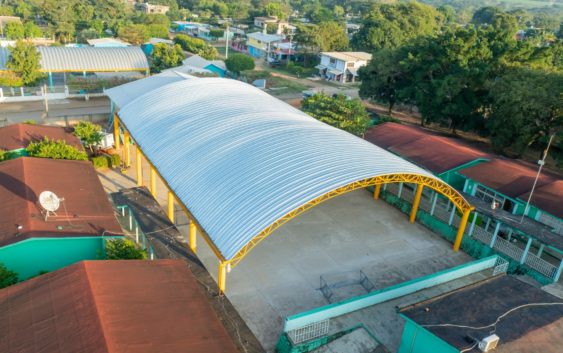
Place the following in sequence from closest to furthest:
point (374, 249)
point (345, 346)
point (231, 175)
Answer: point (345, 346)
point (231, 175)
point (374, 249)

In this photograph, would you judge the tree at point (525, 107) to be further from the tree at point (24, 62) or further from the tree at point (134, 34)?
the tree at point (134, 34)

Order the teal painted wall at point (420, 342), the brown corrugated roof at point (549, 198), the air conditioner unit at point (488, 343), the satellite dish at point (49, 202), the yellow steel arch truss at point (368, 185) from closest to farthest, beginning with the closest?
the air conditioner unit at point (488, 343) < the teal painted wall at point (420, 342) < the yellow steel arch truss at point (368, 185) < the satellite dish at point (49, 202) < the brown corrugated roof at point (549, 198)

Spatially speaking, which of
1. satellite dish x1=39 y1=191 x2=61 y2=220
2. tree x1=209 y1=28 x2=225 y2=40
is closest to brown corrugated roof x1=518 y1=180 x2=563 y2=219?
satellite dish x1=39 y1=191 x2=61 y2=220

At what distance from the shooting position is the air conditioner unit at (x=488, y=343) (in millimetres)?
12191

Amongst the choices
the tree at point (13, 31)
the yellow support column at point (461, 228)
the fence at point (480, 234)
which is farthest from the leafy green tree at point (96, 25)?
the yellow support column at point (461, 228)

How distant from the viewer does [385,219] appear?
24.3m

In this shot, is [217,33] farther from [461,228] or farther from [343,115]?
[461,228]

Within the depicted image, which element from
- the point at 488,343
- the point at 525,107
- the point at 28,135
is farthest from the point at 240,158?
the point at 525,107

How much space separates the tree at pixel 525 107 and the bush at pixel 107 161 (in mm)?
27042

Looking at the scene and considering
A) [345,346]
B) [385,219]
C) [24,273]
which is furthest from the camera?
[385,219]

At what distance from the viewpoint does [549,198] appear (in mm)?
21688

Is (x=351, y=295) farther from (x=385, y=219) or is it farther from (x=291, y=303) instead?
(x=385, y=219)

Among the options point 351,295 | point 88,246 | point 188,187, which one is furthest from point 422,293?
point 88,246

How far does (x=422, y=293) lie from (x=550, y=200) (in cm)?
937
